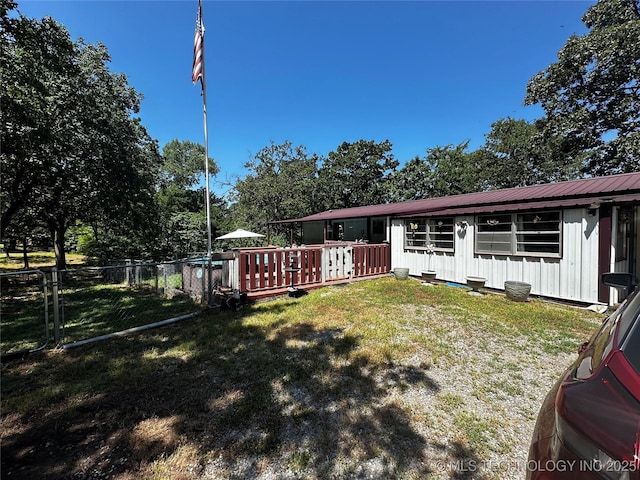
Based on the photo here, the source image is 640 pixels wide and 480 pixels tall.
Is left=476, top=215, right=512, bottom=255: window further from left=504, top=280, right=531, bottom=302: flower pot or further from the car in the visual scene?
the car

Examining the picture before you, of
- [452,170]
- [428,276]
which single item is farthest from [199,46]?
[452,170]

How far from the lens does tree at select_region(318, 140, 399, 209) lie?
2820cm

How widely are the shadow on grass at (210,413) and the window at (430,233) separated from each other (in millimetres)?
6359

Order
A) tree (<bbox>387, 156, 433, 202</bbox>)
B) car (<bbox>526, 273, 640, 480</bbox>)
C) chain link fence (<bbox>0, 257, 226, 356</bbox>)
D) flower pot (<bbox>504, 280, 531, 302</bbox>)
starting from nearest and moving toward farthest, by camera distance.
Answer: car (<bbox>526, 273, 640, 480</bbox>)
chain link fence (<bbox>0, 257, 226, 356</bbox>)
flower pot (<bbox>504, 280, 531, 302</bbox>)
tree (<bbox>387, 156, 433, 202</bbox>)

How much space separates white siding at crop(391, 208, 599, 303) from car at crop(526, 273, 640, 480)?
21.8 ft

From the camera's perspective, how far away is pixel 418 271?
9.95 metres

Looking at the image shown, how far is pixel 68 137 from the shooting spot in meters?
9.88

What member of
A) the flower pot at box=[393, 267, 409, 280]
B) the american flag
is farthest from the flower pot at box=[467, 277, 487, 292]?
the american flag

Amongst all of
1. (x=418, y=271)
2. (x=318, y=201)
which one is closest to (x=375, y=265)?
(x=418, y=271)

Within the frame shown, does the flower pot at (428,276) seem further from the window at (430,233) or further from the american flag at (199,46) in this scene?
the american flag at (199,46)

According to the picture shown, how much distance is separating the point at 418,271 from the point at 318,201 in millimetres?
18008

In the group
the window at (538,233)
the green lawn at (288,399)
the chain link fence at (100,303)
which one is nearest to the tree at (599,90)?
Answer: the window at (538,233)

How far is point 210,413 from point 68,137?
1175cm

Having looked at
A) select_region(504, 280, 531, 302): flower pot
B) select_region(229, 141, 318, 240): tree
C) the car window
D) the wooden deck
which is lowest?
select_region(504, 280, 531, 302): flower pot
